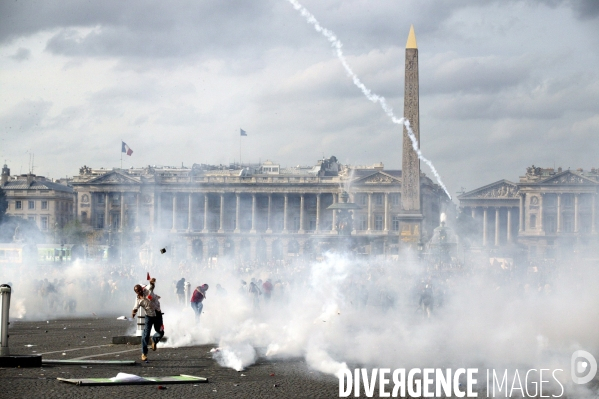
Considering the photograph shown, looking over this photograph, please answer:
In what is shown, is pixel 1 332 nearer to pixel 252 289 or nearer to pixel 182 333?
pixel 182 333

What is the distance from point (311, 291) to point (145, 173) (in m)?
110

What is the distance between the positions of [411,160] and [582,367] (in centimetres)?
3904

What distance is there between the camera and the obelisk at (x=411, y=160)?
171ft

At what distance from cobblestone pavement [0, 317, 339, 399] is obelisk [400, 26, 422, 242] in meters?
32.1

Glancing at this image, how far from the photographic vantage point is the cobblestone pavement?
14539 mm

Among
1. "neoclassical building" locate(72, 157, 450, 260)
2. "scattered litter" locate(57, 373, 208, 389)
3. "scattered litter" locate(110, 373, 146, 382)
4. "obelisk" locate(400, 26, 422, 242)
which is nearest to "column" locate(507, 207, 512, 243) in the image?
"neoclassical building" locate(72, 157, 450, 260)

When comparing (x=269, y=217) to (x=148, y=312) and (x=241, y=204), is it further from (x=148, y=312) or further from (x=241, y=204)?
(x=148, y=312)

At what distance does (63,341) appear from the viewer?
23.2 meters

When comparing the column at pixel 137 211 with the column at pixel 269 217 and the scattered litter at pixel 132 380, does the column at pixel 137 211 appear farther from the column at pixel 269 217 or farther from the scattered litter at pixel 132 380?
the scattered litter at pixel 132 380

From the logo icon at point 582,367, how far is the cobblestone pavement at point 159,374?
381 cm

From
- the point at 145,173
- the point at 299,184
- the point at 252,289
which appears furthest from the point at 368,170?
the point at 252,289

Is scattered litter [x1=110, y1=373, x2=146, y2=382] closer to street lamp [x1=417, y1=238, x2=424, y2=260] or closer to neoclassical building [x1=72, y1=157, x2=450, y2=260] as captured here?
street lamp [x1=417, y1=238, x2=424, y2=260]

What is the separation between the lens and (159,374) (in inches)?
659

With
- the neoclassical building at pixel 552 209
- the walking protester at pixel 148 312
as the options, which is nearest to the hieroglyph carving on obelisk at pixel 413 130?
the walking protester at pixel 148 312
